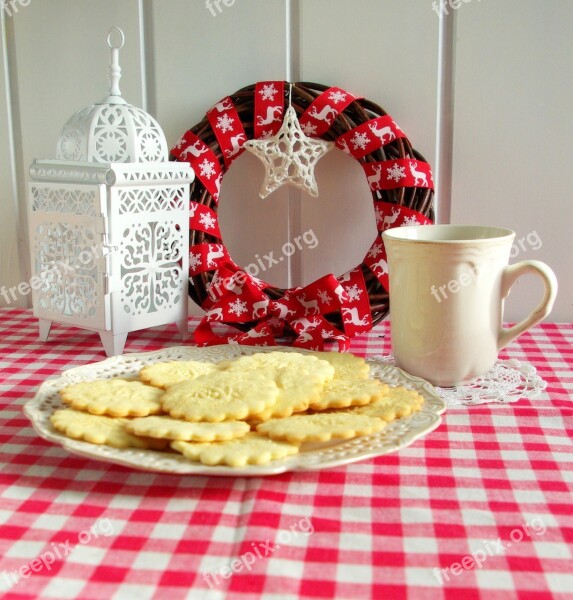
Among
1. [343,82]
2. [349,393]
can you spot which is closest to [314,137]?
[343,82]

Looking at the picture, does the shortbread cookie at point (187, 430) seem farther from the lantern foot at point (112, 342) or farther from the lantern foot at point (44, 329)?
the lantern foot at point (44, 329)

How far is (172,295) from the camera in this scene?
3.24ft

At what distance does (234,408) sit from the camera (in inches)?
22.9

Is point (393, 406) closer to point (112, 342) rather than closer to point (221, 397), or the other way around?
point (221, 397)

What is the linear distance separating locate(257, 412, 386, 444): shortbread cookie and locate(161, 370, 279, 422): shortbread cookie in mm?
21

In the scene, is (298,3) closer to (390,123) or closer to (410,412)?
(390,123)

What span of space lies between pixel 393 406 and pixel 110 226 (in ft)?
1.46

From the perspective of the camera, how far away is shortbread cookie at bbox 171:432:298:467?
52cm

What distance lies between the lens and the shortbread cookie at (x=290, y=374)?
23.6 inches

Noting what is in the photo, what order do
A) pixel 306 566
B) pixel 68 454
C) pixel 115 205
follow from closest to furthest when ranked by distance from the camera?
pixel 306 566
pixel 68 454
pixel 115 205

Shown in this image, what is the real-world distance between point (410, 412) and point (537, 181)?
59cm

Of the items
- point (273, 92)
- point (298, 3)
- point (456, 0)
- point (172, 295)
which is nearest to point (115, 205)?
point (172, 295)

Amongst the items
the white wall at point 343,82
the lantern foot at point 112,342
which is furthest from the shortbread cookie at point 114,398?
the white wall at point 343,82

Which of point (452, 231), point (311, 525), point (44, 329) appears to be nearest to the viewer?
point (311, 525)
